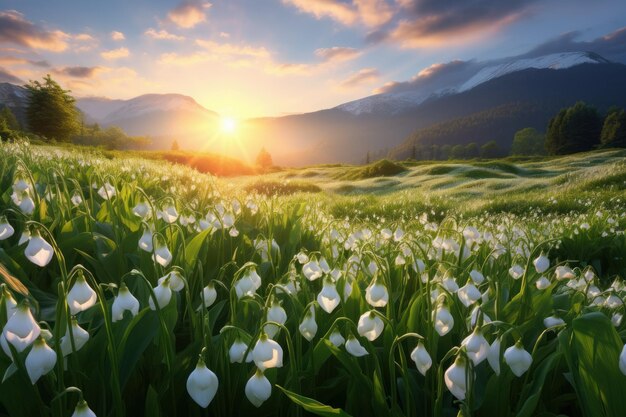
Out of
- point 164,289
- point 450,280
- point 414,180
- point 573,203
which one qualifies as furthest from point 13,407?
point 414,180

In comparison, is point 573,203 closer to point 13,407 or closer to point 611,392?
point 611,392

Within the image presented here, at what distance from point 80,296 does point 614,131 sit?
89.4m

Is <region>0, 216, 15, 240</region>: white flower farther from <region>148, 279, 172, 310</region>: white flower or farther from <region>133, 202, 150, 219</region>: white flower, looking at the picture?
<region>133, 202, 150, 219</region>: white flower

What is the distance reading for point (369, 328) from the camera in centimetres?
149

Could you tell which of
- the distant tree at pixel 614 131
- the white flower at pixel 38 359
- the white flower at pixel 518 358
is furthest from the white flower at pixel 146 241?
the distant tree at pixel 614 131

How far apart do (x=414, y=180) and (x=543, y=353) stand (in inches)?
1164

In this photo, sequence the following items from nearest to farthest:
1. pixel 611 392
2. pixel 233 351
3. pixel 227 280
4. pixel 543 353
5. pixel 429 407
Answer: pixel 611 392 < pixel 233 351 < pixel 429 407 < pixel 543 353 < pixel 227 280

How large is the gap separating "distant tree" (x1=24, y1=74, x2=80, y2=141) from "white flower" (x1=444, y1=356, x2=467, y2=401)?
6992cm

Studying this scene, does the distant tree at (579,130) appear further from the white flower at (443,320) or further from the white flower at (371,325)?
the white flower at (371,325)

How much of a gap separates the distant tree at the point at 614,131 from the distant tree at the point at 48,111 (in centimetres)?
8844

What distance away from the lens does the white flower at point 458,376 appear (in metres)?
1.21

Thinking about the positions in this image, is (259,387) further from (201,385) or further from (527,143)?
(527,143)

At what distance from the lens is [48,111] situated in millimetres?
60656

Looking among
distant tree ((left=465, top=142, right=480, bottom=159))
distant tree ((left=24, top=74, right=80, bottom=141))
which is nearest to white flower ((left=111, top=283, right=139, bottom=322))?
distant tree ((left=24, top=74, right=80, bottom=141))
